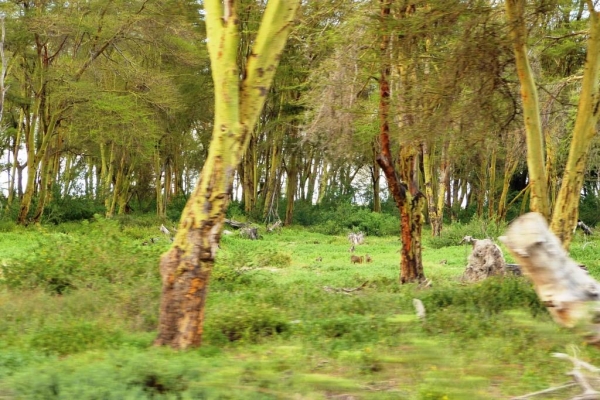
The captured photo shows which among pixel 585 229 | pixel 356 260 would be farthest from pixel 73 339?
pixel 585 229

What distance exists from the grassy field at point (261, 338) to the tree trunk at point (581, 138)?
Answer: 1.09 metres

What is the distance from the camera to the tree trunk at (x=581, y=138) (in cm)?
885

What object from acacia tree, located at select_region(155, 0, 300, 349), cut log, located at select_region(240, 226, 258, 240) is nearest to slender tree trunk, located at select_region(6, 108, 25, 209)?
cut log, located at select_region(240, 226, 258, 240)

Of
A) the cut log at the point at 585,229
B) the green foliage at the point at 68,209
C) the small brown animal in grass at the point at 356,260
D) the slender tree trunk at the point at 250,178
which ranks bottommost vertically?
the small brown animal in grass at the point at 356,260

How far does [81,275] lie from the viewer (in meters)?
9.32

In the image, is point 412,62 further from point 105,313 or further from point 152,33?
point 152,33

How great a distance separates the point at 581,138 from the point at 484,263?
3.21 m

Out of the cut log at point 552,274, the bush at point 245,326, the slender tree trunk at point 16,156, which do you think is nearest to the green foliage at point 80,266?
the bush at point 245,326

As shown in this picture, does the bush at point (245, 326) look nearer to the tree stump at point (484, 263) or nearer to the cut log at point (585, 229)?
the tree stump at point (484, 263)

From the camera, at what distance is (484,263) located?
37.6 ft

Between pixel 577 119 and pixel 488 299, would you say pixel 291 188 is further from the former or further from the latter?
pixel 488 299

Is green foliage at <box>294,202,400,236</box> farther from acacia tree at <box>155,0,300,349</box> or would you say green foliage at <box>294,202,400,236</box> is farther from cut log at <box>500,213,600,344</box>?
cut log at <box>500,213,600,344</box>

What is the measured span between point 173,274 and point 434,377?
8.30ft

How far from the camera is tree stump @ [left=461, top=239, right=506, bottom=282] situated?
37.2 feet
